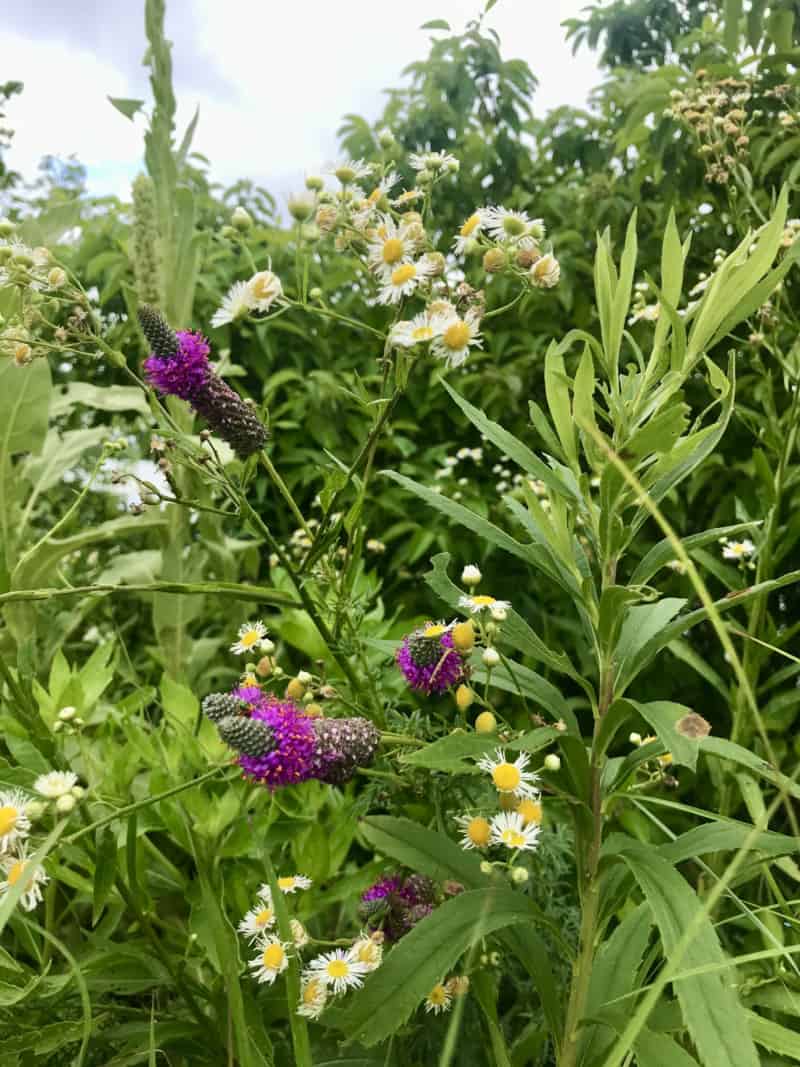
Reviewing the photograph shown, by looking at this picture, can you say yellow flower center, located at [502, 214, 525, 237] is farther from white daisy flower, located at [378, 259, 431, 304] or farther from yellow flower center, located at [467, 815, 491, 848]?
yellow flower center, located at [467, 815, 491, 848]

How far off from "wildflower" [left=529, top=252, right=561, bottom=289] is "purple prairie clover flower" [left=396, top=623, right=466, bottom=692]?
10.3 inches

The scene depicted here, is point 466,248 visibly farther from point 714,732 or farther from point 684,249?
point 714,732

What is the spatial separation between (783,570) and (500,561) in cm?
46

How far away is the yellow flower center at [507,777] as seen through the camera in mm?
506

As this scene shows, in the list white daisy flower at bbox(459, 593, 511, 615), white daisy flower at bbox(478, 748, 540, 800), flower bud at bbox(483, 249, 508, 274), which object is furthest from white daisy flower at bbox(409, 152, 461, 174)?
white daisy flower at bbox(478, 748, 540, 800)

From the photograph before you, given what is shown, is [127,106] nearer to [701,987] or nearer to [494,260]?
[494,260]

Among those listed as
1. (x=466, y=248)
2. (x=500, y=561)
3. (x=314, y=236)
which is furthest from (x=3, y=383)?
(x=500, y=561)

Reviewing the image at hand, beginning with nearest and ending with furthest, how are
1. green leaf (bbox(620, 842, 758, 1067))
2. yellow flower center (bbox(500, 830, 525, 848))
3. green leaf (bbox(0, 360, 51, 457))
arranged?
green leaf (bbox(620, 842, 758, 1067)) → yellow flower center (bbox(500, 830, 525, 848)) → green leaf (bbox(0, 360, 51, 457))

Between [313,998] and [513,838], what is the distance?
7.2 inches

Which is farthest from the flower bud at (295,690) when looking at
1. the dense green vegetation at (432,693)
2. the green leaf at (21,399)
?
the green leaf at (21,399)

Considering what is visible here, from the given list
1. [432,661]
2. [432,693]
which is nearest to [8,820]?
[432,661]

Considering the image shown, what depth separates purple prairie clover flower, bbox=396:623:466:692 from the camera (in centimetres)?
58

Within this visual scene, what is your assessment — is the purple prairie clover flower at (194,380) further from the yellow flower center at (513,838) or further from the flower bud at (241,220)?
the yellow flower center at (513,838)

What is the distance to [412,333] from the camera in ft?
1.84
